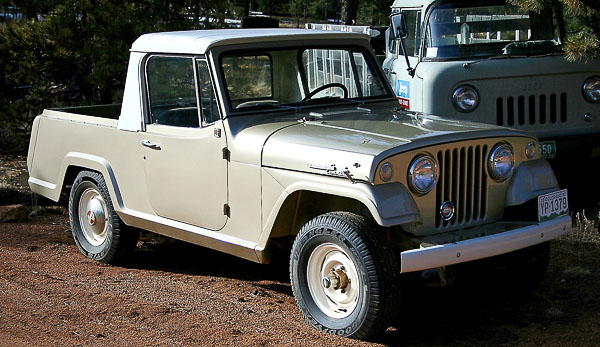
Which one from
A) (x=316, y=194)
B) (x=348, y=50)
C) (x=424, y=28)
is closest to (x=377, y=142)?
(x=316, y=194)

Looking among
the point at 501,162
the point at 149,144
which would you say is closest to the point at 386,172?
the point at 501,162

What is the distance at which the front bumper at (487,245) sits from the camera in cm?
452

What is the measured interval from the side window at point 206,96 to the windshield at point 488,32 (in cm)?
313

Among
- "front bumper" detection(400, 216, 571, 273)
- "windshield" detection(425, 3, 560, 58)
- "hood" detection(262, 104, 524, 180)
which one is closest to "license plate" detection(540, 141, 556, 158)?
"windshield" detection(425, 3, 560, 58)

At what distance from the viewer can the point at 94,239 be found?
6934mm

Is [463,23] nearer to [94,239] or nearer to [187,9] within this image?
[94,239]

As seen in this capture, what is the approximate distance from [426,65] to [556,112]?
1.33 metres

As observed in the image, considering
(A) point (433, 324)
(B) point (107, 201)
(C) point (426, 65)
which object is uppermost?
(C) point (426, 65)

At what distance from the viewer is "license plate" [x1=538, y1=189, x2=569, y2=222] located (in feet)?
16.7

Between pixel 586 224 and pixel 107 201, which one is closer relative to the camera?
pixel 107 201

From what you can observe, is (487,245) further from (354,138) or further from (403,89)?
(403,89)

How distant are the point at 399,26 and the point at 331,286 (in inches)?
165

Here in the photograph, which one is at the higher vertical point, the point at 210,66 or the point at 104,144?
the point at 210,66

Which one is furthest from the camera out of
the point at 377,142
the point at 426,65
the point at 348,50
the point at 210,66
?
the point at 426,65
